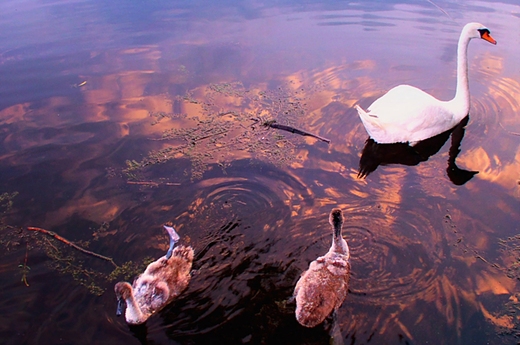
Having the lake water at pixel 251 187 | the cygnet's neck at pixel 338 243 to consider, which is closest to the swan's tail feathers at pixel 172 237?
A: the lake water at pixel 251 187

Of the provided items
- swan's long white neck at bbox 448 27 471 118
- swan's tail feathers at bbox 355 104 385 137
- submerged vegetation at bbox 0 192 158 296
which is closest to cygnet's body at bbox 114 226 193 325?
submerged vegetation at bbox 0 192 158 296

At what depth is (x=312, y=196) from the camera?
5.29 meters

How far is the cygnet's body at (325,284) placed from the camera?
372 centimetres

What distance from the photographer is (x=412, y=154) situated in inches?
244

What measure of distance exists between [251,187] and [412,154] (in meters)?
2.71

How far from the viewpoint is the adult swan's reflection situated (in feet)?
18.9

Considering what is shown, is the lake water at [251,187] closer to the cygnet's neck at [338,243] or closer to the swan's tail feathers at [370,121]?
the cygnet's neck at [338,243]

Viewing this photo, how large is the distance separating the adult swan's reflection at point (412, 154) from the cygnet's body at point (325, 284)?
172 centimetres

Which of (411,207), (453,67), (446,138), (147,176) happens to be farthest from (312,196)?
(453,67)

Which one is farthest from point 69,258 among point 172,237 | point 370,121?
point 370,121

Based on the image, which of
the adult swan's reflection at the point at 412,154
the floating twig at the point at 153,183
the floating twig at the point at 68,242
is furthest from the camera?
the adult swan's reflection at the point at 412,154

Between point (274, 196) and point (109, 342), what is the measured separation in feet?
8.56

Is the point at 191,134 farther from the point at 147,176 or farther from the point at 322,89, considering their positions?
the point at 322,89

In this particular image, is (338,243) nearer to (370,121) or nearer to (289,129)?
(370,121)
